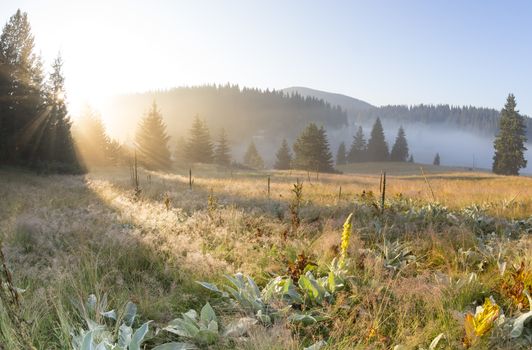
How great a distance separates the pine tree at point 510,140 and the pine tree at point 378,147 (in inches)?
1400

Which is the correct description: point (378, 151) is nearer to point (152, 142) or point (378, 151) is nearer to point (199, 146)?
point (199, 146)

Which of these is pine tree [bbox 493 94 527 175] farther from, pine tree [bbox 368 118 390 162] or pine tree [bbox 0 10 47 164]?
pine tree [bbox 0 10 47 164]

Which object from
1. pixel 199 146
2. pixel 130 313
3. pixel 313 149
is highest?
pixel 199 146

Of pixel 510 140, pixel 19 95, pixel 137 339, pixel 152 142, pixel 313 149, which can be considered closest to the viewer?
pixel 137 339

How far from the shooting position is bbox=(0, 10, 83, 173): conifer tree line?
77.5ft

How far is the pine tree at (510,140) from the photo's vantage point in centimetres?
4709

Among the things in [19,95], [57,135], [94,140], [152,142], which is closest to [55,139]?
[57,135]

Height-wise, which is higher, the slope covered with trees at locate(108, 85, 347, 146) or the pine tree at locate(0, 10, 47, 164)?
the slope covered with trees at locate(108, 85, 347, 146)

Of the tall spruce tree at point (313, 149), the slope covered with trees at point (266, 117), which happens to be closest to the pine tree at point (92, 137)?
the tall spruce tree at point (313, 149)

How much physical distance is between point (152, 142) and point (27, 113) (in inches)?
836

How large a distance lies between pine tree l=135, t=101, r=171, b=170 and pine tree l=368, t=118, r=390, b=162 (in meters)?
54.5

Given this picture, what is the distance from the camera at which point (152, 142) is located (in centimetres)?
4578

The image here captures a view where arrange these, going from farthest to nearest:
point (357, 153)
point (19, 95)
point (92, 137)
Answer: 1. point (357, 153)
2. point (92, 137)
3. point (19, 95)

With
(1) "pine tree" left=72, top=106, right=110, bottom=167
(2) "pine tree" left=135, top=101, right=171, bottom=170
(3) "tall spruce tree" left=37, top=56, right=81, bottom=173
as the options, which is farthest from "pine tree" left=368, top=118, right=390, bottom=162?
(3) "tall spruce tree" left=37, top=56, right=81, bottom=173
